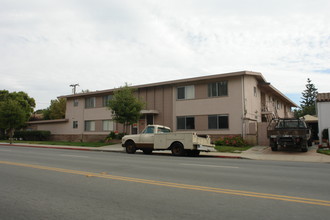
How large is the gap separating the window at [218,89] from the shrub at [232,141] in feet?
12.9

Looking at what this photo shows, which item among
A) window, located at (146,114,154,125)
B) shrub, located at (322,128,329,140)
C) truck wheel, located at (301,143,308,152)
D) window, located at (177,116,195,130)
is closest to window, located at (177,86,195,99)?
window, located at (177,116,195,130)

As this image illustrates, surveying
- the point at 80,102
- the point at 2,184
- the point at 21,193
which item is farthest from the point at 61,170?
the point at 80,102

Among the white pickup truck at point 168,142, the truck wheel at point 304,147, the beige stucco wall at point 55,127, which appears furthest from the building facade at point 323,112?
the beige stucco wall at point 55,127

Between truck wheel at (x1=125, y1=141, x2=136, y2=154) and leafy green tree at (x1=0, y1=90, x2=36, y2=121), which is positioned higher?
leafy green tree at (x1=0, y1=90, x2=36, y2=121)

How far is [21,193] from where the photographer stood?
6.29 m

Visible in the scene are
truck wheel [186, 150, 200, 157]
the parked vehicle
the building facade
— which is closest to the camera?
truck wheel [186, 150, 200, 157]

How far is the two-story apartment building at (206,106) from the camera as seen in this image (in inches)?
906

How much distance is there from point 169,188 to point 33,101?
187ft

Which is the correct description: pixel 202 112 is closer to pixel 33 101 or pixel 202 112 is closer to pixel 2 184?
pixel 2 184

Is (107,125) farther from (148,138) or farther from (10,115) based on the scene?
(148,138)

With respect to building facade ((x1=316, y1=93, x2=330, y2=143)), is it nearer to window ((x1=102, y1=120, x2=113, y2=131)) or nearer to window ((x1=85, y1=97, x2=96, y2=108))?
window ((x1=102, y1=120, x2=113, y2=131))

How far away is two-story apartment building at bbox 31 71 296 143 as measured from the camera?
2302 cm

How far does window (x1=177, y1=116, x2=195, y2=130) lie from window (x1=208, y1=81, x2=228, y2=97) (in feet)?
9.38

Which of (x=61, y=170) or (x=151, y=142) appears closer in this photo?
(x=61, y=170)
